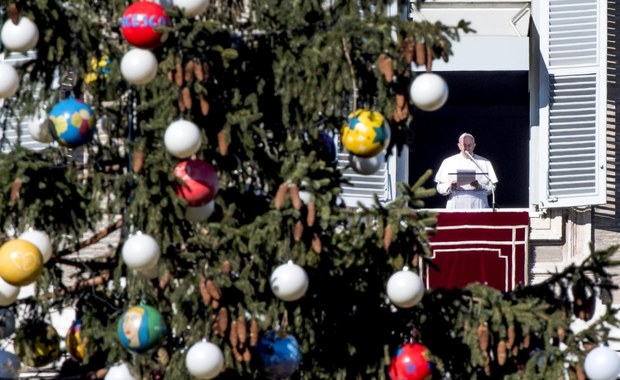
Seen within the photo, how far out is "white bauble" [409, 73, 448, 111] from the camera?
1522 centimetres

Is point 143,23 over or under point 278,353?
over

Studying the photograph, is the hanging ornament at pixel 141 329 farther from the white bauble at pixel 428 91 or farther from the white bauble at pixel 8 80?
the white bauble at pixel 428 91

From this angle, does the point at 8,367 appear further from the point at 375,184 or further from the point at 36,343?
the point at 375,184

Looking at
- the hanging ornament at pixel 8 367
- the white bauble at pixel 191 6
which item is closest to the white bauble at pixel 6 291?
the hanging ornament at pixel 8 367

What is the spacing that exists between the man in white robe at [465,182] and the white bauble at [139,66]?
5.85 m

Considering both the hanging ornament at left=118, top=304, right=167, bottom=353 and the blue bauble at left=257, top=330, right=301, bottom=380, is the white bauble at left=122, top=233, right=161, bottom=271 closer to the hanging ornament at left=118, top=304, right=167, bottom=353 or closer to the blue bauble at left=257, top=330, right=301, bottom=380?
the hanging ornament at left=118, top=304, right=167, bottom=353

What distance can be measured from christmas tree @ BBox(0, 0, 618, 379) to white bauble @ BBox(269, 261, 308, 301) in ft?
0.05

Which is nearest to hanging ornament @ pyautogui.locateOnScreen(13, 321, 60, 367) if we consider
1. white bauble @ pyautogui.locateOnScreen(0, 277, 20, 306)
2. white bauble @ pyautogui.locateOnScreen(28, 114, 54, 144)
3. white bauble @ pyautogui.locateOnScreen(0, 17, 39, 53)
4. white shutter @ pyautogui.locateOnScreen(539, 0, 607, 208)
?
white bauble @ pyautogui.locateOnScreen(0, 277, 20, 306)

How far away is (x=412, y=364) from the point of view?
51.2ft

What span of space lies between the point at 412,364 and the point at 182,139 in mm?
2029

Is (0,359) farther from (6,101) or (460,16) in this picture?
(460,16)

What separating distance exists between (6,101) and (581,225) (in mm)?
6224

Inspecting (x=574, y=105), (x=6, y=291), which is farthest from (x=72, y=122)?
(x=574, y=105)

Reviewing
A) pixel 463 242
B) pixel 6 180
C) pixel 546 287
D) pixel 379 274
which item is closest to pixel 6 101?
pixel 6 180
